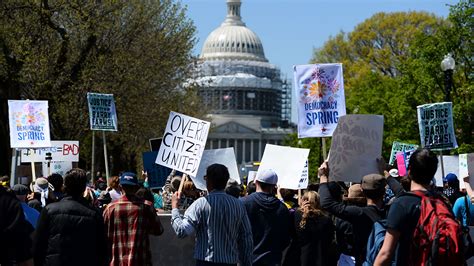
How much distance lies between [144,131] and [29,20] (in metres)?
11.6

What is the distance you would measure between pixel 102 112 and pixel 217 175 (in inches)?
482

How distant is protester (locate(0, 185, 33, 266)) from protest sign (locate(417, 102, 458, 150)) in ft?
31.8

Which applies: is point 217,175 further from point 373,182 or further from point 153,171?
point 153,171

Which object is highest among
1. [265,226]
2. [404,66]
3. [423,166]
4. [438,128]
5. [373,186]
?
[404,66]

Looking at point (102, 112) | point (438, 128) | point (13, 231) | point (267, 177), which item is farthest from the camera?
point (102, 112)

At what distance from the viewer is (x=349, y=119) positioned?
998cm

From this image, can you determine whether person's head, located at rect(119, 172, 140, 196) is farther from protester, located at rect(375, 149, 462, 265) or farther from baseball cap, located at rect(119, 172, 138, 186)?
protester, located at rect(375, 149, 462, 265)

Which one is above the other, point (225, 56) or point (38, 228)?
point (225, 56)

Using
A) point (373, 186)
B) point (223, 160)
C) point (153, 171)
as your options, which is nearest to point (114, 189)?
point (153, 171)

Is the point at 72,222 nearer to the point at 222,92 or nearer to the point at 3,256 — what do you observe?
the point at 3,256

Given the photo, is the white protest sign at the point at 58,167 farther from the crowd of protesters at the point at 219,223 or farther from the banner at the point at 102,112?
the crowd of protesters at the point at 219,223

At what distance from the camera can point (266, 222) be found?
10492mm

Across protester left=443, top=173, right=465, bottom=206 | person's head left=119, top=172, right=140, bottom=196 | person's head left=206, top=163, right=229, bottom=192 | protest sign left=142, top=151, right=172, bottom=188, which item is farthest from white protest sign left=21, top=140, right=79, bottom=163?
person's head left=206, top=163, right=229, bottom=192

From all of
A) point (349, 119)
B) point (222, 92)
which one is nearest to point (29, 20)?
point (349, 119)
